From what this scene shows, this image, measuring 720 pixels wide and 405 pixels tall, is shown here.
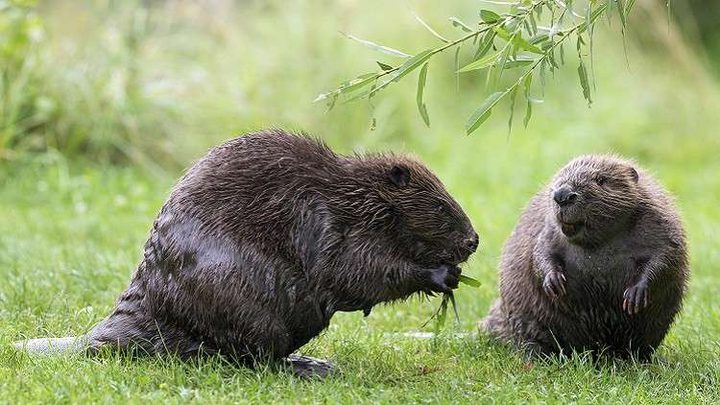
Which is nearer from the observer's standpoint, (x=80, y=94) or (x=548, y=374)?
(x=548, y=374)

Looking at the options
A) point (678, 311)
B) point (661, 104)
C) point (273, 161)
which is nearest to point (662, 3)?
point (661, 104)

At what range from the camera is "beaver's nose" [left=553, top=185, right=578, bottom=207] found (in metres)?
5.12

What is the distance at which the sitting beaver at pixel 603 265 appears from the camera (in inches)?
204

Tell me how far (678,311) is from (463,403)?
4.66 feet

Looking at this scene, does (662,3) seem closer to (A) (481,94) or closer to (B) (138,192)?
(A) (481,94)

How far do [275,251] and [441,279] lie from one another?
69 centimetres

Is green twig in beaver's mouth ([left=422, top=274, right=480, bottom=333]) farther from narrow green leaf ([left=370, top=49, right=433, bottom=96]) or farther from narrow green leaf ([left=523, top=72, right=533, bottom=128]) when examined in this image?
narrow green leaf ([left=370, top=49, right=433, bottom=96])

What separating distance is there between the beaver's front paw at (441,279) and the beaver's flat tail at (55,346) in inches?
54.3

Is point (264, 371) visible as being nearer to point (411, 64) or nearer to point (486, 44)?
point (411, 64)

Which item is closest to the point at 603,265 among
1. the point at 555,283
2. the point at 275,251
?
the point at 555,283

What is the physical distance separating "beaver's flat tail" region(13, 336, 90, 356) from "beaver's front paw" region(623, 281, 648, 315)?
7.25 ft

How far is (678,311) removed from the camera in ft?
17.6

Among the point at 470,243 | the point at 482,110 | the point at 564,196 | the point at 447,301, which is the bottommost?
the point at 447,301

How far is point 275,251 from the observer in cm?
473
